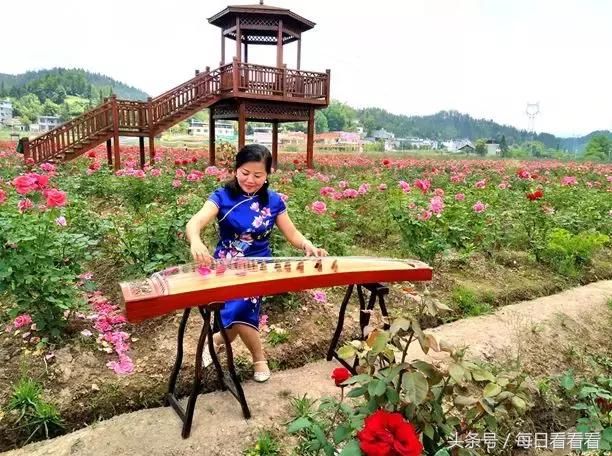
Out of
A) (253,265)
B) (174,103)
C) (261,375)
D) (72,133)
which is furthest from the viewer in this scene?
(174,103)

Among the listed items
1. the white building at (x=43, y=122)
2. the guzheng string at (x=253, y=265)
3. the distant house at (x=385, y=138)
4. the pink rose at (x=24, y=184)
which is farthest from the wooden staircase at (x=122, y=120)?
the white building at (x=43, y=122)

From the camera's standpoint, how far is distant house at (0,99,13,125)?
71812 millimetres

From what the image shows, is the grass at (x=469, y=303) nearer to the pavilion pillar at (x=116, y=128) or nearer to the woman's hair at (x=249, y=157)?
the woman's hair at (x=249, y=157)

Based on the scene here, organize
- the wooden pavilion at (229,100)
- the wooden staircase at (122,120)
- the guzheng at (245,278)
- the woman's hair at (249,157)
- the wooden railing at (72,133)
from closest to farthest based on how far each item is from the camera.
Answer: the guzheng at (245,278), the woman's hair at (249,157), the wooden railing at (72,133), the wooden staircase at (122,120), the wooden pavilion at (229,100)

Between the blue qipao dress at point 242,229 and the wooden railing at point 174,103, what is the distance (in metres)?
8.19

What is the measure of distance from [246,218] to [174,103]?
907cm

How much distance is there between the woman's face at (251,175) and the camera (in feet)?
7.99

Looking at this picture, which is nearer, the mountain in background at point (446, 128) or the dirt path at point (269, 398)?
the dirt path at point (269, 398)

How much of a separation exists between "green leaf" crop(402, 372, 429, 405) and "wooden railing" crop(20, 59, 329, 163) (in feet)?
31.3

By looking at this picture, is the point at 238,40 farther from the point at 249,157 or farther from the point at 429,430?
the point at 429,430

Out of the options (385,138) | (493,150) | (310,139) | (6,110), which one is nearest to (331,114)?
(385,138)

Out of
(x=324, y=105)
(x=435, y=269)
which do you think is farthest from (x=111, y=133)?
(x=435, y=269)

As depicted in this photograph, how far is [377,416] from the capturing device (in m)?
1.28

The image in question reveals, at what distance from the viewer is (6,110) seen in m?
74.5
